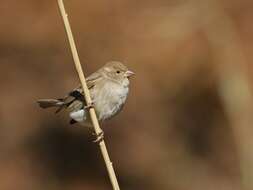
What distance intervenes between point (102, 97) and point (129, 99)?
18.5 ft

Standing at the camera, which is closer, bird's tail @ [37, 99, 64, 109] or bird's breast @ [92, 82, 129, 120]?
bird's breast @ [92, 82, 129, 120]

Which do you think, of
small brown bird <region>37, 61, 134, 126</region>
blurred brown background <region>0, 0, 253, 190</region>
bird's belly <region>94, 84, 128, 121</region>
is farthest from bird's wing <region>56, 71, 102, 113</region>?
blurred brown background <region>0, 0, 253, 190</region>

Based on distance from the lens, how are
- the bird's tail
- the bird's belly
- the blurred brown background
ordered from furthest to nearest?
the blurred brown background, the bird's tail, the bird's belly

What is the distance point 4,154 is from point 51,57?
1.87m

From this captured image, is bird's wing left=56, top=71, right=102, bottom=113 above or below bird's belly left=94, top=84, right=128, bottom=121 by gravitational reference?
above

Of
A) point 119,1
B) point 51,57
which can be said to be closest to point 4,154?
point 51,57

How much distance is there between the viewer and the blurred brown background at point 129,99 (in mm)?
10914

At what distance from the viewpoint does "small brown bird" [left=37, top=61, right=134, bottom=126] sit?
6.14 meters

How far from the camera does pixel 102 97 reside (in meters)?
6.24

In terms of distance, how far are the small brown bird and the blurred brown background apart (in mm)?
3496

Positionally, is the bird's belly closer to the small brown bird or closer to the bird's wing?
the small brown bird

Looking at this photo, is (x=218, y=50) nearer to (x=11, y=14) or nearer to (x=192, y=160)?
(x=192, y=160)

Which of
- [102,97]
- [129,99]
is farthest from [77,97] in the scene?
[129,99]

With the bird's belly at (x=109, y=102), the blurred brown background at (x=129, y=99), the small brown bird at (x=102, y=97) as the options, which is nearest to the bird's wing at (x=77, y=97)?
the small brown bird at (x=102, y=97)
